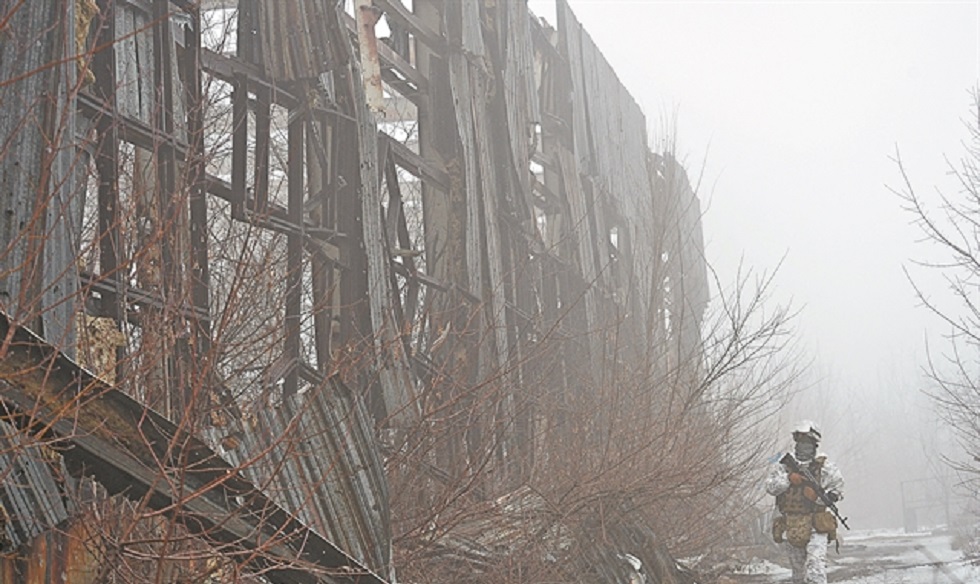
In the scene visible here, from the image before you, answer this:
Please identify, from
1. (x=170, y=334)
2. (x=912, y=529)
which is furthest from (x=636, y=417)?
(x=912, y=529)

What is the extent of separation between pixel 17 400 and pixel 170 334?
2.15 m

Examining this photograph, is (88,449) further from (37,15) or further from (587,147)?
(587,147)

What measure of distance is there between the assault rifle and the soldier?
0.07ft

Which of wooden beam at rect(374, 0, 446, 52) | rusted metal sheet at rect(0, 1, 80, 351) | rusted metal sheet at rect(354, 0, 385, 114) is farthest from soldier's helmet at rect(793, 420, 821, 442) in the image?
rusted metal sheet at rect(0, 1, 80, 351)

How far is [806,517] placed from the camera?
450 inches

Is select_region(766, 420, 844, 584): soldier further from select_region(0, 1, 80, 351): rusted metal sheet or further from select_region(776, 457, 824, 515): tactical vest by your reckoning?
select_region(0, 1, 80, 351): rusted metal sheet

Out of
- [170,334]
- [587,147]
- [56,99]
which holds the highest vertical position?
[587,147]

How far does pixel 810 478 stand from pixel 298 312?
5533 mm

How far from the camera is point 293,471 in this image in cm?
591

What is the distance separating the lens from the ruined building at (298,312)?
3.80 metres

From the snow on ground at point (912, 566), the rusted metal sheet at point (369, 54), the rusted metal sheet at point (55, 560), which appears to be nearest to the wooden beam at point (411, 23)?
the rusted metal sheet at point (369, 54)

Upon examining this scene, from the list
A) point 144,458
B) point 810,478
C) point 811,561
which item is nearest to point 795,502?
point 810,478

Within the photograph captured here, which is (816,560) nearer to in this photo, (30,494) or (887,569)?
(887,569)

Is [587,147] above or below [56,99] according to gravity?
above
